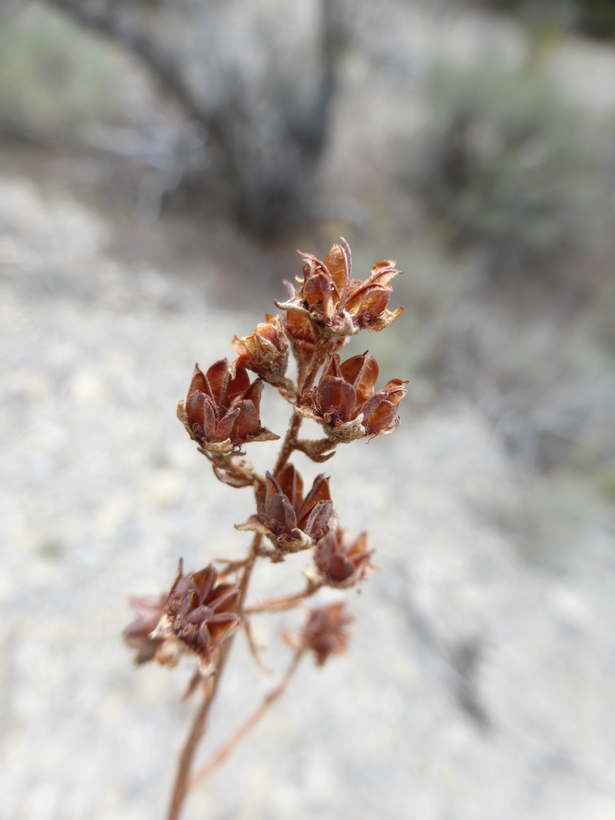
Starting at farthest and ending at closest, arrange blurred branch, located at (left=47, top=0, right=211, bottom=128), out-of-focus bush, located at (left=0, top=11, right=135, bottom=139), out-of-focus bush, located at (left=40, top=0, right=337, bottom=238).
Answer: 1. out-of-focus bush, located at (left=0, top=11, right=135, bottom=139)
2. out-of-focus bush, located at (left=40, top=0, right=337, bottom=238)
3. blurred branch, located at (left=47, top=0, right=211, bottom=128)

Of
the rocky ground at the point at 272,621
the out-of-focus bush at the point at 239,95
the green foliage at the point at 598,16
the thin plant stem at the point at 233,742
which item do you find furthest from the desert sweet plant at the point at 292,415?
the green foliage at the point at 598,16

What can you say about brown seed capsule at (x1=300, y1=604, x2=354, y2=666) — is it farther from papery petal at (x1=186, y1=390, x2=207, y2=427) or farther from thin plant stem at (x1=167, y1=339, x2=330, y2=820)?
papery petal at (x1=186, y1=390, x2=207, y2=427)

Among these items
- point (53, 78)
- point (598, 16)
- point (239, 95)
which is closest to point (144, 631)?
point (239, 95)

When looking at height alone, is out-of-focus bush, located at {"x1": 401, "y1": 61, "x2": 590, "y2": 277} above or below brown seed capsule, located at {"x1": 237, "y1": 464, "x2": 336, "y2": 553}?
above

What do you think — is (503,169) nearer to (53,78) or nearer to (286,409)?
(286,409)

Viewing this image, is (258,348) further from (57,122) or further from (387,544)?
(57,122)

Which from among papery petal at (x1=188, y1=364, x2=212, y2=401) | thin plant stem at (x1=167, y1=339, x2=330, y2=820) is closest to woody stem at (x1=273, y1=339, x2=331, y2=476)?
thin plant stem at (x1=167, y1=339, x2=330, y2=820)

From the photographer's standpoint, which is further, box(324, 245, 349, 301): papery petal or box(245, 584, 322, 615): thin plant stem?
box(245, 584, 322, 615): thin plant stem

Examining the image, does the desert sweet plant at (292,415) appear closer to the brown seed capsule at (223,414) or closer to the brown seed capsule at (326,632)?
the brown seed capsule at (223,414)
